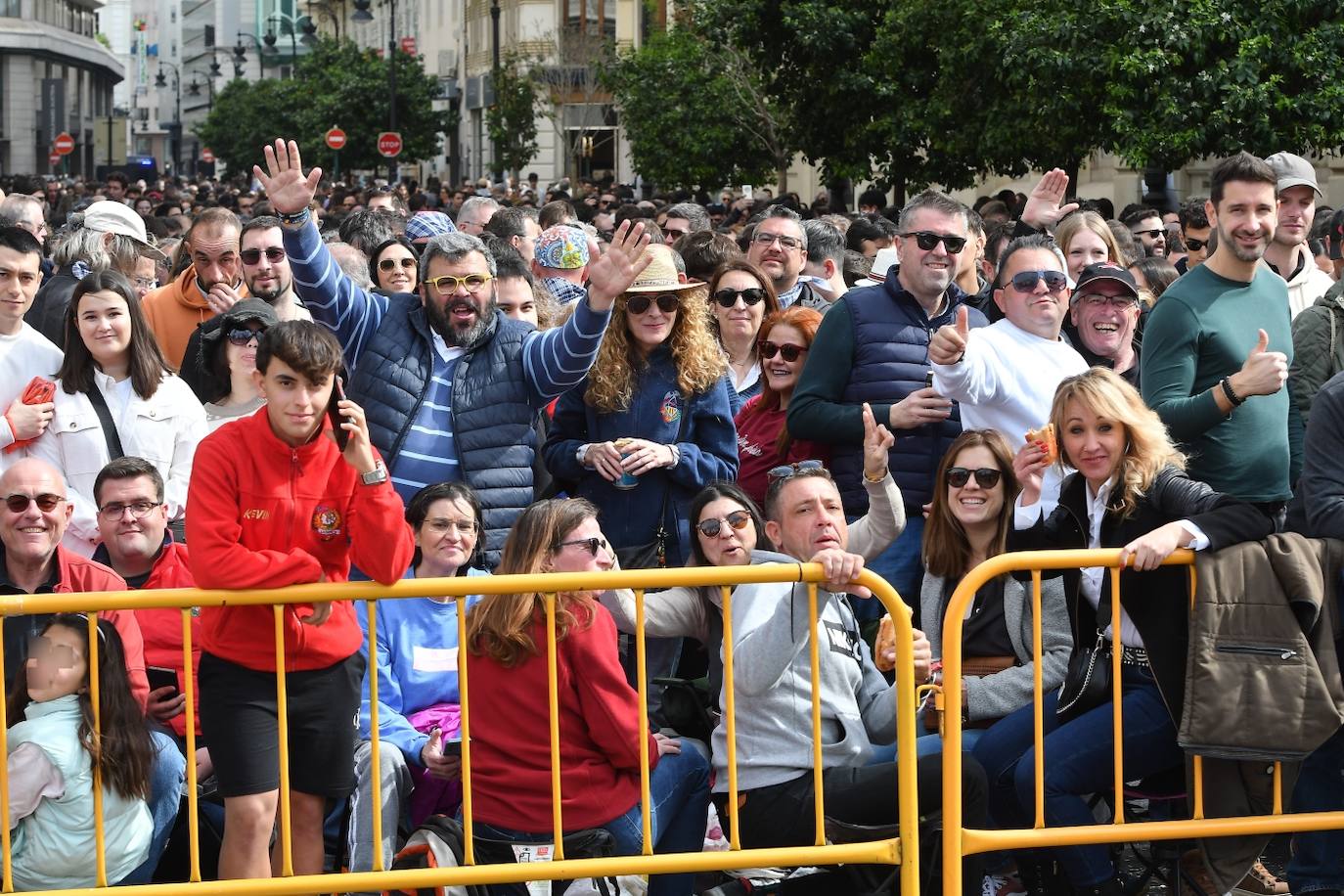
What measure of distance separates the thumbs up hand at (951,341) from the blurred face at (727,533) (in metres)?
0.90

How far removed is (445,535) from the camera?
6.14 m

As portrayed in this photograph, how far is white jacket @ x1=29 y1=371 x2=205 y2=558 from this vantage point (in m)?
6.65

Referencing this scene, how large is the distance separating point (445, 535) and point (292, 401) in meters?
1.16

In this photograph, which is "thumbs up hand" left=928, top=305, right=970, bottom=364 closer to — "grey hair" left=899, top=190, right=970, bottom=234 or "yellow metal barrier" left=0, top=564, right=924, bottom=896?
"grey hair" left=899, top=190, right=970, bottom=234

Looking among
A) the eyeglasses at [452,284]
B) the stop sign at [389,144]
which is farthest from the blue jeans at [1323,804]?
the stop sign at [389,144]

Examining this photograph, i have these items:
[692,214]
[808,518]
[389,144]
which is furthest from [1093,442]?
[389,144]

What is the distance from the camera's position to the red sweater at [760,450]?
23.5 feet

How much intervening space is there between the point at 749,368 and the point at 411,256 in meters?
1.84

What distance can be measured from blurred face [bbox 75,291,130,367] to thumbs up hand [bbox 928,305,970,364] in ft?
9.74

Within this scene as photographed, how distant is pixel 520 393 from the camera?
663 cm

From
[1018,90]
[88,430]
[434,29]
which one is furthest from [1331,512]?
[434,29]

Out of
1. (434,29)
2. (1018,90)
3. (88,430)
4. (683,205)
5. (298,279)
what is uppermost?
(434,29)

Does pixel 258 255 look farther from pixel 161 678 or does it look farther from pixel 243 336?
pixel 161 678

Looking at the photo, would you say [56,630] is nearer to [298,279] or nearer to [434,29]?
[298,279]
